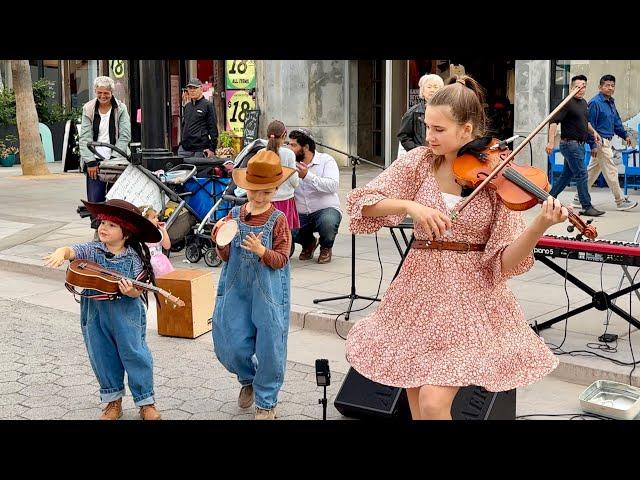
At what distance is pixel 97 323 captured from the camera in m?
5.33

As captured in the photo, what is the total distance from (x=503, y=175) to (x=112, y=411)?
114 inches

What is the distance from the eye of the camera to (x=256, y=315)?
5.30 metres

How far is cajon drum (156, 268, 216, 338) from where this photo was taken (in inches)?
287

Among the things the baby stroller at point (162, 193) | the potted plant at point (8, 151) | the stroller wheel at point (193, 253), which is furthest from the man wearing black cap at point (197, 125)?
the potted plant at point (8, 151)

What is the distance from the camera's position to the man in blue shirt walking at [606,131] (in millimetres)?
12859

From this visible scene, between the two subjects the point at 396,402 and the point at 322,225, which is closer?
the point at 396,402

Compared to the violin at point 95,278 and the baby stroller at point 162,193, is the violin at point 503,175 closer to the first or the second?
the violin at point 95,278

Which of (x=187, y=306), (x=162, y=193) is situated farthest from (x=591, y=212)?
(x=187, y=306)

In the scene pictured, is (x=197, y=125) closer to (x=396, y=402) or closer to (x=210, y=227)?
(x=210, y=227)

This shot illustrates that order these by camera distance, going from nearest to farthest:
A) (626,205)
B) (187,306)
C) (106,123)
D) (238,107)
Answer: (187,306)
(106,123)
(626,205)
(238,107)
